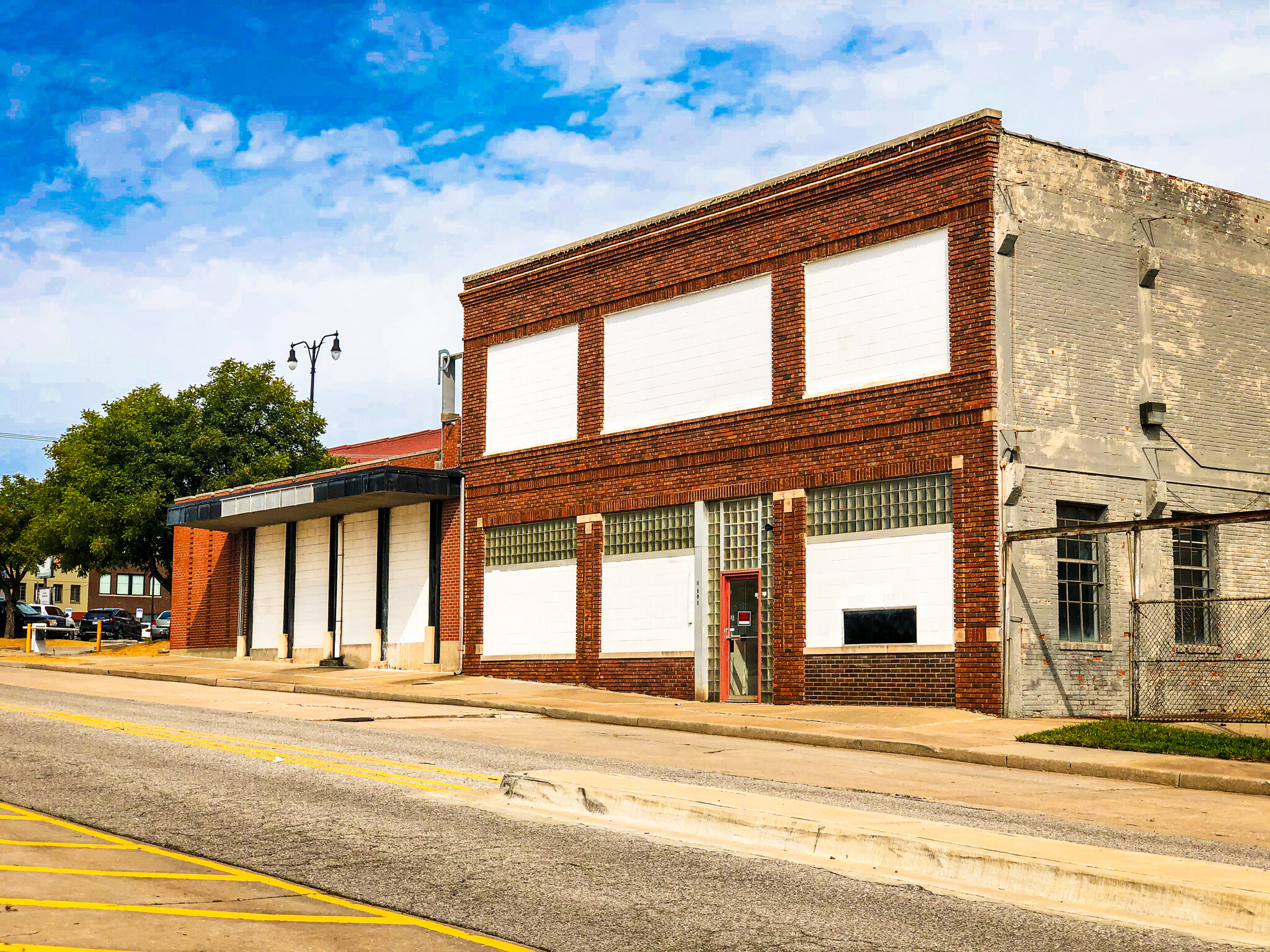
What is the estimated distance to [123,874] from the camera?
8.12 metres

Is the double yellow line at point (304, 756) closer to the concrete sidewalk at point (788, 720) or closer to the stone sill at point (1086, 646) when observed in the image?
the concrete sidewalk at point (788, 720)

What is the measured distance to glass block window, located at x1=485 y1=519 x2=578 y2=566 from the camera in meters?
28.2

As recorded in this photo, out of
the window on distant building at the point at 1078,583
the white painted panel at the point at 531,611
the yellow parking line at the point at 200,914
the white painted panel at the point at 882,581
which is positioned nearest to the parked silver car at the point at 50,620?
the white painted panel at the point at 531,611

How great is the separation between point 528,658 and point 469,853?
1972 centimetres

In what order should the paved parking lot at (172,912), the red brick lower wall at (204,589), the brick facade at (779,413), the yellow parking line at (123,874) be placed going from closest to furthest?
the paved parking lot at (172,912) < the yellow parking line at (123,874) < the brick facade at (779,413) < the red brick lower wall at (204,589)

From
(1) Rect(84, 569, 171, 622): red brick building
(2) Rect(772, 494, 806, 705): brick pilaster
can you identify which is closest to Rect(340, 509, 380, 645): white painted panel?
(2) Rect(772, 494, 806, 705): brick pilaster

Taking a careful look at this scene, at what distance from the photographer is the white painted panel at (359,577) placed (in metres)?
33.4

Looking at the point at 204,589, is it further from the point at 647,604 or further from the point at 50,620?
the point at 50,620

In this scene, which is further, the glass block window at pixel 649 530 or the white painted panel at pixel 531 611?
the white painted panel at pixel 531 611

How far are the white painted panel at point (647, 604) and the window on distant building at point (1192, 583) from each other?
8637 millimetres

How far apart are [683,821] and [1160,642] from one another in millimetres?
14107

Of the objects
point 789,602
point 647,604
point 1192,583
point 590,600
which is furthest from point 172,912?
point 590,600

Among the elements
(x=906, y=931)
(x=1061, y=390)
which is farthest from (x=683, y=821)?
(x=1061, y=390)

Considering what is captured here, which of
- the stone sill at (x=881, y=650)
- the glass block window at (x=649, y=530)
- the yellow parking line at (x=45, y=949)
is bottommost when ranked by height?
the yellow parking line at (x=45, y=949)
